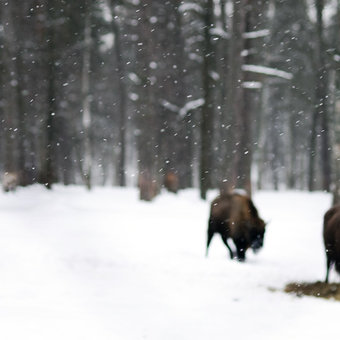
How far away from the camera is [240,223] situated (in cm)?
973

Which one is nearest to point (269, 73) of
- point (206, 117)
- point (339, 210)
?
point (206, 117)

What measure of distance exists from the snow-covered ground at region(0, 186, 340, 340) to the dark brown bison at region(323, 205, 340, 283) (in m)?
0.29

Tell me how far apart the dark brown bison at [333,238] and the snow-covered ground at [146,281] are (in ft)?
0.94

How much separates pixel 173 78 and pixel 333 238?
20497mm

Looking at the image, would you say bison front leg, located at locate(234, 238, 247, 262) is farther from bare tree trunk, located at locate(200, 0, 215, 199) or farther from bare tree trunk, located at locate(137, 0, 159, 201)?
bare tree trunk, located at locate(200, 0, 215, 199)

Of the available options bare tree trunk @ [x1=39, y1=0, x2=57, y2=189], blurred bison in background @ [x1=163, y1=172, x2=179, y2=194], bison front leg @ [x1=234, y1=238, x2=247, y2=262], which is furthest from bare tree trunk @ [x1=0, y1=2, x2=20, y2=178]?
bison front leg @ [x1=234, y1=238, x2=247, y2=262]

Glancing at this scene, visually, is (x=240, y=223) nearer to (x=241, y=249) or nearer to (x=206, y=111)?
(x=241, y=249)

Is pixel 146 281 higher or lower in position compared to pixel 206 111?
lower

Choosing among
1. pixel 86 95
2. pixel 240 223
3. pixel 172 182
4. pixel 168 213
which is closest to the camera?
pixel 240 223

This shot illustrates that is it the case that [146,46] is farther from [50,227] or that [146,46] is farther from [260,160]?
[260,160]

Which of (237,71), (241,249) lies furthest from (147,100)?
(241,249)

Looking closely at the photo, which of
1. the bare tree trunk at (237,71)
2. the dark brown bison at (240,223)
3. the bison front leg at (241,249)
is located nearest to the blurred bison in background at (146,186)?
the bare tree trunk at (237,71)

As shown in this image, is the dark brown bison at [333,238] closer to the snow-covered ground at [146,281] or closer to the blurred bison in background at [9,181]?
the snow-covered ground at [146,281]

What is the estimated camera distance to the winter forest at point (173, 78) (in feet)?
61.6
